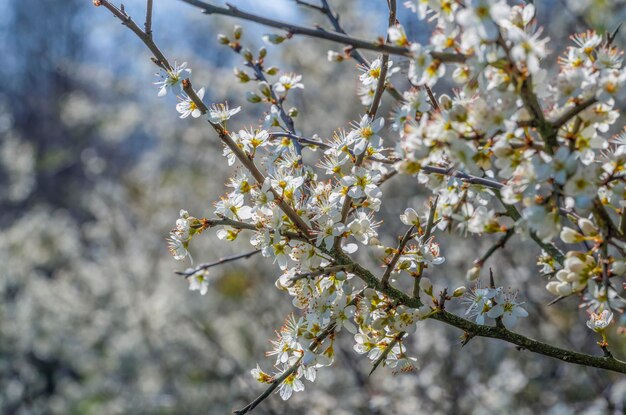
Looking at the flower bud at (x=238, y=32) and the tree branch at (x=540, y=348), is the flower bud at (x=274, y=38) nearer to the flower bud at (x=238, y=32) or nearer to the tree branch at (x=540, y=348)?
the flower bud at (x=238, y=32)

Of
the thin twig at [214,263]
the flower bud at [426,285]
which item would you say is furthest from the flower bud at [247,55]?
the flower bud at [426,285]

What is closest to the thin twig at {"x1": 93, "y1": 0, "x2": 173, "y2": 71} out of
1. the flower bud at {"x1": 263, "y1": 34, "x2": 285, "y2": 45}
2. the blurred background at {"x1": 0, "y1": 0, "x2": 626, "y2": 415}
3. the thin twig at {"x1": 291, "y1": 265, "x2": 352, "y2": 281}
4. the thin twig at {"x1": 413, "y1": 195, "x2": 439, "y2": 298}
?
the flower bud at {"x1": 263, "y1": 34, "x2": 285, "y2": 45}

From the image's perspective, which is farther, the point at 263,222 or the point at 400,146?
the point at 263,222

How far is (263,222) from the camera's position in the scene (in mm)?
1590

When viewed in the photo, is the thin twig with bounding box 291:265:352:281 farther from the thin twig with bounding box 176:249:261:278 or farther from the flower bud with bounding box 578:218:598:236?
the flower bud with bounding box 578:218:598:236

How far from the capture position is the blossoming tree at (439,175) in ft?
3.85

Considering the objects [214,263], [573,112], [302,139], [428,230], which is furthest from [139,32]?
[573,112]

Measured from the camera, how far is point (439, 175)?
4.49 feet

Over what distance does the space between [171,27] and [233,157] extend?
1401 centimetres

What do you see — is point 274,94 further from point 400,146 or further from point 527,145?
point 527,145

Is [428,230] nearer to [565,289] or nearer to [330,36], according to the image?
[565,289]

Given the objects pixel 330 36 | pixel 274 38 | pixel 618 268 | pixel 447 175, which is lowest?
pixel 618 268

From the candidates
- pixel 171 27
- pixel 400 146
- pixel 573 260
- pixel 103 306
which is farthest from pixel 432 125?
pixel 171 27

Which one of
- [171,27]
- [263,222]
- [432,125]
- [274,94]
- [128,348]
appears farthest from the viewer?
[171,27]
